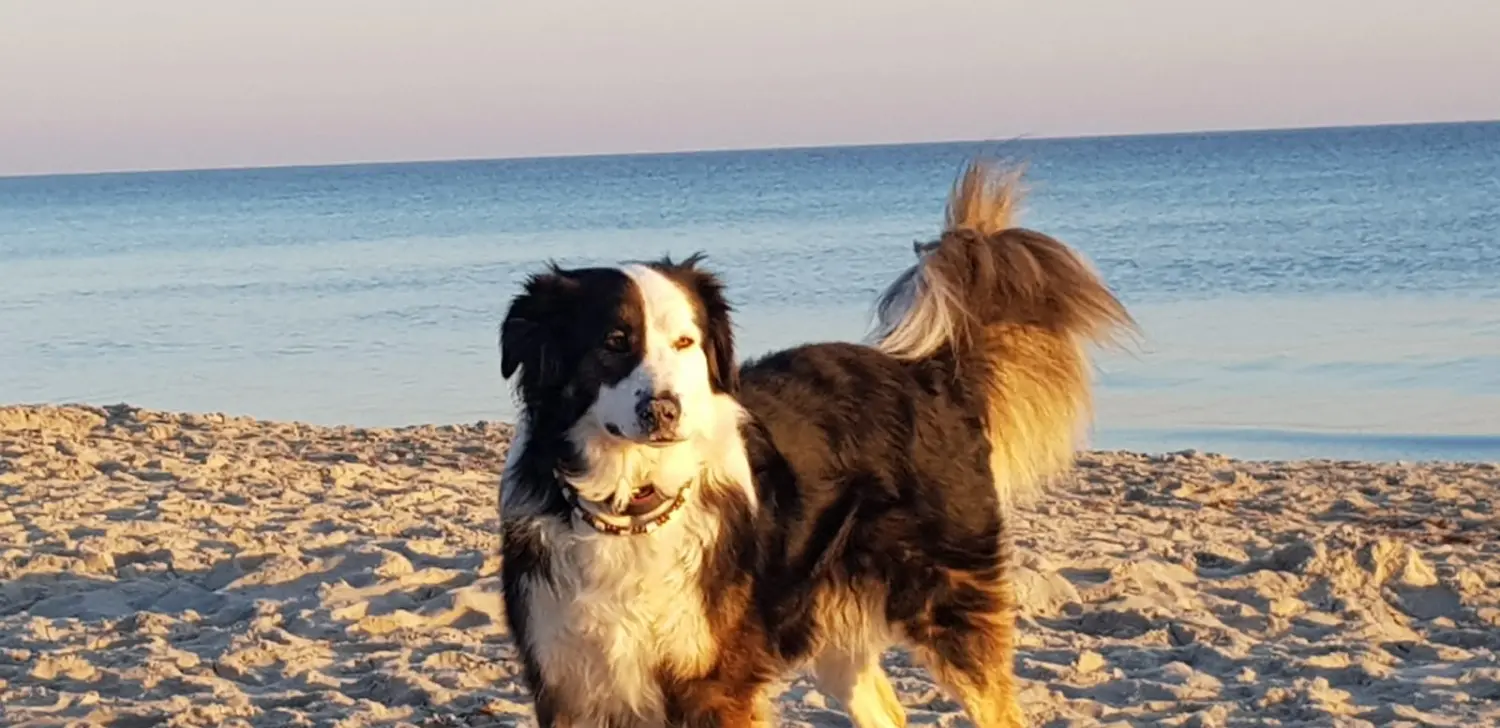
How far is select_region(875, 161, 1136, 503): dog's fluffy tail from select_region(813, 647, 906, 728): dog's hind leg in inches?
28.1

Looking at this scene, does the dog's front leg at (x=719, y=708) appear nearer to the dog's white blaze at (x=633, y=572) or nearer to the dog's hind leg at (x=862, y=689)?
the dog's white blaze at (x=633, y=572)

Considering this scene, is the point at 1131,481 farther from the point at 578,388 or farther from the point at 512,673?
the point at 578,388

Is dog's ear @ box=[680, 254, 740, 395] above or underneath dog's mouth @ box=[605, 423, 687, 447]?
above

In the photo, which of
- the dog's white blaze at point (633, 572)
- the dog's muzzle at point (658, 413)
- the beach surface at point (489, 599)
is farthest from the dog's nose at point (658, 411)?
the beach surface at point (489, 599)

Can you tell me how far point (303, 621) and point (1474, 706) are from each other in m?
4.21

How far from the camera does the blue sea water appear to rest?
566 inches

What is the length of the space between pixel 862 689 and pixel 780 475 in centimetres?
99

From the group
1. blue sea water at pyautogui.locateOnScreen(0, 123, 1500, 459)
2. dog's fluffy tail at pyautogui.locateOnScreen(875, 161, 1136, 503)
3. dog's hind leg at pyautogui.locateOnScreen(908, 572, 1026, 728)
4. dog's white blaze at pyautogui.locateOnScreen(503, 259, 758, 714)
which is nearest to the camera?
dog's white blaze at pyautogui.locateOnScreen(503, 259, 758, 714)

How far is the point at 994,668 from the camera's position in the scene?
5.30m

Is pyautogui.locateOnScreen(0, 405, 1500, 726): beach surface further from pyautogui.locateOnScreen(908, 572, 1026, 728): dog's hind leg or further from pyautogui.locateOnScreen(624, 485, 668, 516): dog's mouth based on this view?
pyautogui.locateOnScreen(624, 485, 668, 516): dog's mouth

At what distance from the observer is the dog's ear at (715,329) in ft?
14.7

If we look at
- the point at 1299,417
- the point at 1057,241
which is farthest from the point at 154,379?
the point at 1057,241

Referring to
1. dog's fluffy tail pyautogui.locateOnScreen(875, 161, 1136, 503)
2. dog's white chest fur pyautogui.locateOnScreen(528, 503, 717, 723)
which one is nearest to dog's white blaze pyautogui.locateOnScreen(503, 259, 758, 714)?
dog's white chest fur pyautogui.locateOnScreen(528, 503, 717, 723)

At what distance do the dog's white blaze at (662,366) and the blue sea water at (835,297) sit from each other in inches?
73.4
